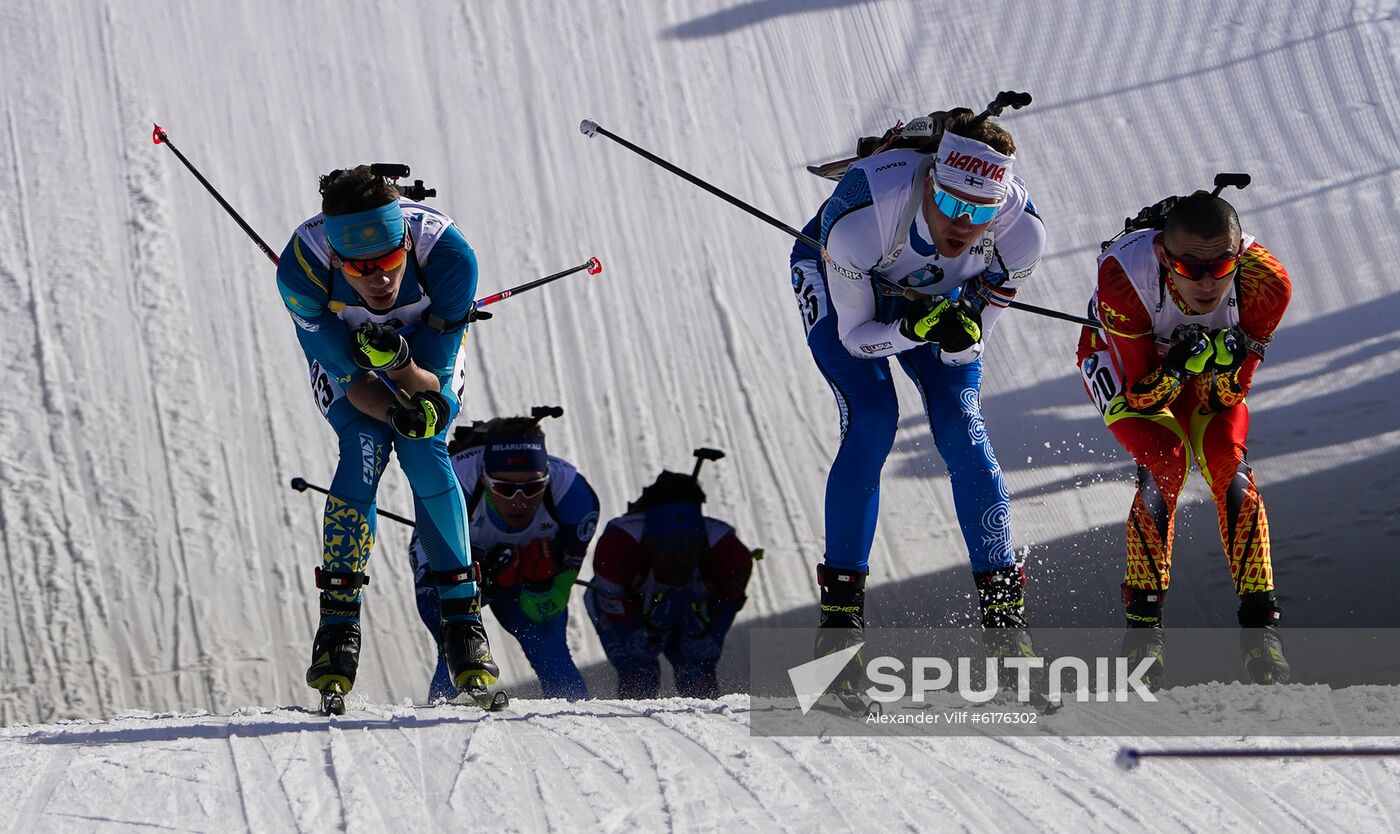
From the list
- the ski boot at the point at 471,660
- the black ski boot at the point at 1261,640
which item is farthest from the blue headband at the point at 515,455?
the black ski boot at the point at 1261,640

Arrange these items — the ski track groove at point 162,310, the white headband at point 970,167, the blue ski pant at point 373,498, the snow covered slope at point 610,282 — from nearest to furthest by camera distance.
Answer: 1. the white headband at point 970,167
2. the blue ski pant at point 373,498
3. the ski track groove at point 162,310
4. the snow covered slope at point 610,282

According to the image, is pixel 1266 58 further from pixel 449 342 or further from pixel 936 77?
pixel 449 342

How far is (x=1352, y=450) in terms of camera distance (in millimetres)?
7551

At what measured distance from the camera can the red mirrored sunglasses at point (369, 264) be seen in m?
4.16

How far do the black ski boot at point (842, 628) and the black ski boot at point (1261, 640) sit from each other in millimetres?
1138

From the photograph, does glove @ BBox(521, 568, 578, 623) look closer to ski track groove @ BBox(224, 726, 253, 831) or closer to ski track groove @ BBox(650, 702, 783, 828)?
ski track groove @ BBox(650, 702, 783, 828)

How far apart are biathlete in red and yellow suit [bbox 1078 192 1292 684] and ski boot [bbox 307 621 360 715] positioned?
2265 mm

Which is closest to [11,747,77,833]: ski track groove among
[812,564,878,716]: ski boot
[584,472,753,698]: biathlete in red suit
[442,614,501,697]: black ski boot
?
[442,614,501,697]: black ski boot

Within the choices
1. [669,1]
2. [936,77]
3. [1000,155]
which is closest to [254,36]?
[669,1]

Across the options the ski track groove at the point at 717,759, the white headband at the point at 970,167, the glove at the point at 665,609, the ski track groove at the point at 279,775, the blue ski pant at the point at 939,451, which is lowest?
the glove at the point at 665,609

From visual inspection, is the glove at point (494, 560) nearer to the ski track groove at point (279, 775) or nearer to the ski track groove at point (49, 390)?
the ski track groove at point (49, 390)

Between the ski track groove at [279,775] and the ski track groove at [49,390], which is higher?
the ski track groove at [49,390]

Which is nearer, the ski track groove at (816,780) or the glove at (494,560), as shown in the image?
the ski track groove at (816,780)

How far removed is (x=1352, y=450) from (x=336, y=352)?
5.30 meters
